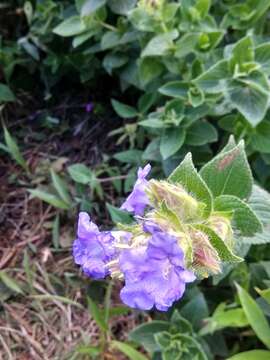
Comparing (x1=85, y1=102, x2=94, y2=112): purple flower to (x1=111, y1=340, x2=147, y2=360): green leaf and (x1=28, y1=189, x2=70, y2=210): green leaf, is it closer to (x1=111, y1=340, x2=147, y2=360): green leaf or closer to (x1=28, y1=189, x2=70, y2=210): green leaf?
(x1=28, y1=189, x2=70, y2=210): green leaf

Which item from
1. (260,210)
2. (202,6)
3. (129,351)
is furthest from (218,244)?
(202,6)

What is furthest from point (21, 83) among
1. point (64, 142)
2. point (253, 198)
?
point (253, 198)

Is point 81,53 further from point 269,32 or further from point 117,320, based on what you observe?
point 117,320

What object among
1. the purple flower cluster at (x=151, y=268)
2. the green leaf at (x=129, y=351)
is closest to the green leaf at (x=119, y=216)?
the green leaf at (x=129, y=351)

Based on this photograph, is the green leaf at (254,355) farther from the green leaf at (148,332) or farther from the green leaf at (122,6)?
the green leaf at (122,6)

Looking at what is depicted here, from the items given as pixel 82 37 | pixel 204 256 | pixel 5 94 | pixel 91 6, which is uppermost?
pixel 204 256

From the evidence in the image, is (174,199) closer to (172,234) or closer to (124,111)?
(172,234)
